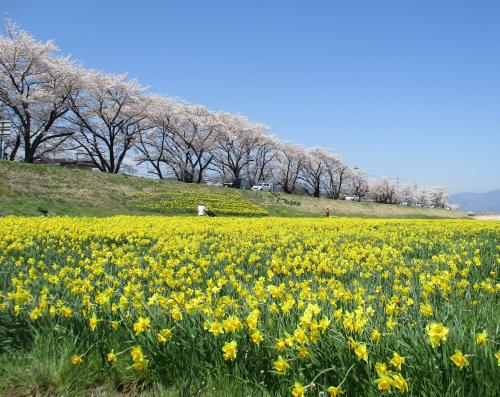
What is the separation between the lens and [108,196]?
2484cm

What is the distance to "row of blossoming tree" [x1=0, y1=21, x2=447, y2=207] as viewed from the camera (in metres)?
32.8

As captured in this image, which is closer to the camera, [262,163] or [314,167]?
[262,163]

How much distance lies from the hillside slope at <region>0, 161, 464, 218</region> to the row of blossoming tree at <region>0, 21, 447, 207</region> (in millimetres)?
9609

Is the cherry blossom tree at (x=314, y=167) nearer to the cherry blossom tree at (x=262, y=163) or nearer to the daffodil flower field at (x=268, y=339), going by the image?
the cherry blossom tree at (x=262, y=163)

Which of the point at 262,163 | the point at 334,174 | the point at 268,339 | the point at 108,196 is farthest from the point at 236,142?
the point at 268,339

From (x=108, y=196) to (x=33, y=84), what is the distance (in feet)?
51.7

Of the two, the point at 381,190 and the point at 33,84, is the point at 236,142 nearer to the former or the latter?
the point at 33,84

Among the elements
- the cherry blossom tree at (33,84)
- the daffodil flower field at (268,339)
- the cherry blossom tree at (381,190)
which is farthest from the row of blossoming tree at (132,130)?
the daffodil flower field at (268,339)

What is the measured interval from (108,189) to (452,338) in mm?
25780

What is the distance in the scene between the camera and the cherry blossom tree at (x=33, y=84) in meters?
32.0

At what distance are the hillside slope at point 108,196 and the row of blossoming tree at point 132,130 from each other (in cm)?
961

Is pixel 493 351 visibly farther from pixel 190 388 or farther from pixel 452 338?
pixel 190 388

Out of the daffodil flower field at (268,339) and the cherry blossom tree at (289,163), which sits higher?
the cherry blossom tree at (289,163)

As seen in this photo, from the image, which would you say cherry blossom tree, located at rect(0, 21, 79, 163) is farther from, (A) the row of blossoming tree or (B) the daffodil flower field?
(B) the daffodil flower field
